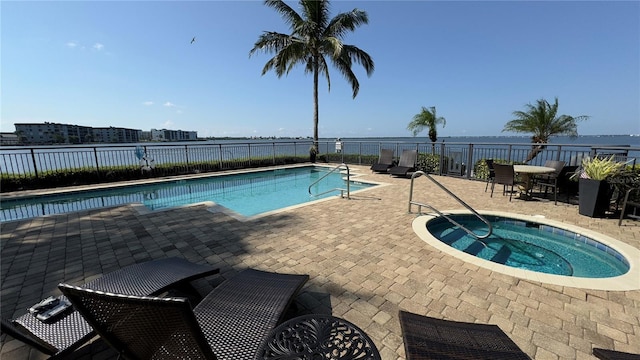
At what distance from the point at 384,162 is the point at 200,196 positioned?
7429mm

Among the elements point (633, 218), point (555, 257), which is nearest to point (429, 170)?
point (633, 218)

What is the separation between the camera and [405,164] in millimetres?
10195

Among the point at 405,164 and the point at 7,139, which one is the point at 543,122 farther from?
the point at 7,139

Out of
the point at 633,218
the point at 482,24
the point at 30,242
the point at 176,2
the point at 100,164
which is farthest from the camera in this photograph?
the point at 482,24

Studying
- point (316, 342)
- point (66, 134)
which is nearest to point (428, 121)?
point (316, 342)

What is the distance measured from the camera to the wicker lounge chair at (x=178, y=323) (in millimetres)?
1086

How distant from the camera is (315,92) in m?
13.7

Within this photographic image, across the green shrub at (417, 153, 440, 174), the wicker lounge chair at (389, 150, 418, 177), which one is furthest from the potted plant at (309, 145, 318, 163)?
the green shrub at (417, 153, 440, 174)

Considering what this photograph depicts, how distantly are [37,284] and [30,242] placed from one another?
1.76 metres

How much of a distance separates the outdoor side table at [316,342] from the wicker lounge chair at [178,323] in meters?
0.19

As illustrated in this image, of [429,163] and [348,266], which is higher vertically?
[429,163]

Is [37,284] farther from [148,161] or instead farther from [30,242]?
[148,161]

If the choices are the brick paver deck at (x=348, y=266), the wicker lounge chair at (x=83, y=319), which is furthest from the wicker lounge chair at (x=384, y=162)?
the wicker lounge chair at (x=83, y=319)

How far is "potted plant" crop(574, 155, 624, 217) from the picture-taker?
473 cm
